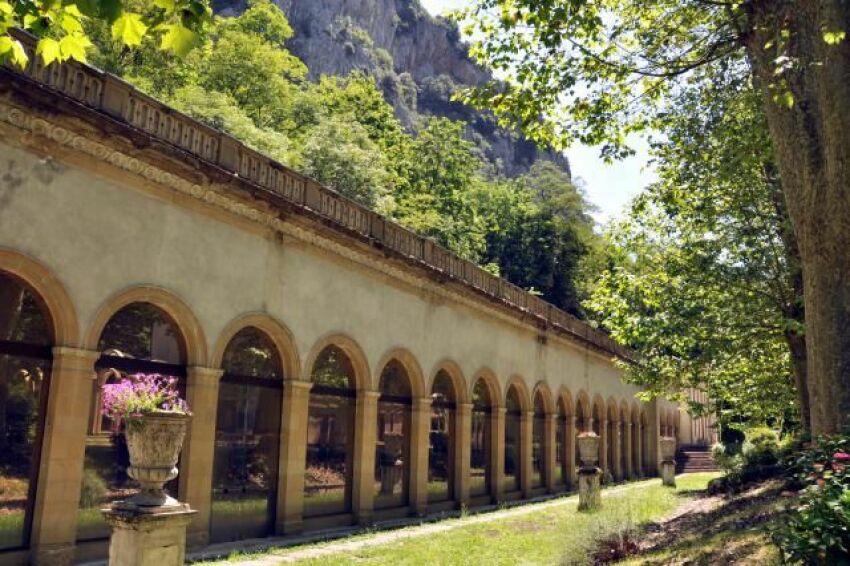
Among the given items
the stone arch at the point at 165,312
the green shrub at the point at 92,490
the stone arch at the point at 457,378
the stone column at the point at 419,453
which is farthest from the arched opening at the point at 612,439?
the green shrub at the point at 92,490

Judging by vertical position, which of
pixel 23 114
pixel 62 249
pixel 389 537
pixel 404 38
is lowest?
pixel 389 537

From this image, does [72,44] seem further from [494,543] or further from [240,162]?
[494,543]

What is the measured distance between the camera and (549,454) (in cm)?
2695

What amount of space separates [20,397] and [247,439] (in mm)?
4324

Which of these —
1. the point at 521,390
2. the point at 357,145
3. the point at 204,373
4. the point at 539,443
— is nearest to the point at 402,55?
the point at 357,145

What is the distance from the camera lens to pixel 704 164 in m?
17.2

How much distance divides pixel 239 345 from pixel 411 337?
233 inches

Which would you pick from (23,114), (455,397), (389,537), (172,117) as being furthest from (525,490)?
(23,114)

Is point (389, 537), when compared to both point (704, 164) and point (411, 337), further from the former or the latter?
point (704, 164)

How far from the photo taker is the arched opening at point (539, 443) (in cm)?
2605

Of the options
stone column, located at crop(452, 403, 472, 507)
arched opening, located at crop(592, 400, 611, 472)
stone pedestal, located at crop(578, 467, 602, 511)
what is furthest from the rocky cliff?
stone pedestal, located at crop(578, 467, 602, 511)

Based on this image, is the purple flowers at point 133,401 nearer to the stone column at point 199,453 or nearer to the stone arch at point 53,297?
the stone arch at point 53,297

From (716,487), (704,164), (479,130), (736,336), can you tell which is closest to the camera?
(704,164)

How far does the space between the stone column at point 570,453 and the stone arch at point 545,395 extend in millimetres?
2569
